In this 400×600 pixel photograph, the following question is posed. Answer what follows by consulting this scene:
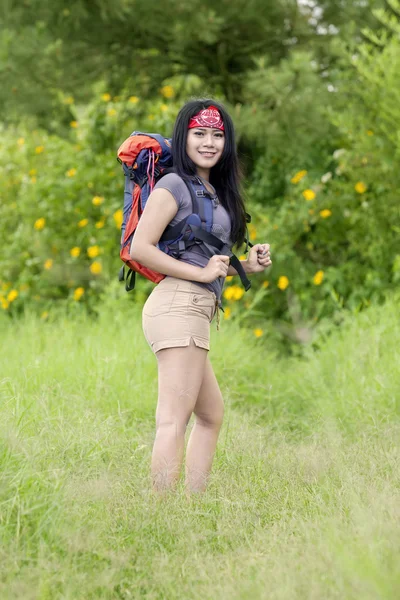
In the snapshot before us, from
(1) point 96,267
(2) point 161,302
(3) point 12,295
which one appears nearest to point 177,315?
(2) point 161,302

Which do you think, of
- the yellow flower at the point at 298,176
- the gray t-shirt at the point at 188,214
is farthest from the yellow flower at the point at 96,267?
the gray t-shirt at the point at 188,214

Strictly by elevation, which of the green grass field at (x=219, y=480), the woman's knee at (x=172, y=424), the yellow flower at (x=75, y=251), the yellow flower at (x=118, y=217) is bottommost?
the green grass field at (x=219, y=480)

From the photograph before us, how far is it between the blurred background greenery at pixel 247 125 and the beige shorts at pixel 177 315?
9.24ft

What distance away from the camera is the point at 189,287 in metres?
3.20

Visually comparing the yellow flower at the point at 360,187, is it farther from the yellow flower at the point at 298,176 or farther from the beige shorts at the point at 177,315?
the beige shorts at the point at 177,315

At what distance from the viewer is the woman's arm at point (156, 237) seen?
3102mm

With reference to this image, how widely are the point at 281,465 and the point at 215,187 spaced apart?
3.92ft

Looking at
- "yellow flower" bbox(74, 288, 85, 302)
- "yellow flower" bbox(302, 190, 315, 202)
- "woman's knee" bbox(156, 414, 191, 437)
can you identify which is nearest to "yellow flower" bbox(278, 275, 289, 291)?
"yellow flower" bbox(302, 190, 315, 202)

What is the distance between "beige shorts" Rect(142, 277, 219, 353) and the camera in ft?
10.4

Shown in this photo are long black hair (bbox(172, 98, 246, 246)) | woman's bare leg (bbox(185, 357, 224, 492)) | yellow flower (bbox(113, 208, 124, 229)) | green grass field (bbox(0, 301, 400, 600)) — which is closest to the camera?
green grass field (bbox(0, 301, 400, 600))

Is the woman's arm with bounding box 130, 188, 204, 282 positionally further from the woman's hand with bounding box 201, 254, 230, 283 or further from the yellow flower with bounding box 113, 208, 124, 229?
the yellow flower with bounding box 113, 208, 124, 229

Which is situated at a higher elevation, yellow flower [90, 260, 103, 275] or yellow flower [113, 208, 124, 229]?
yellow flower [113, 208, 124, 229]

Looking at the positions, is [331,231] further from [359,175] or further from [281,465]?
[281,465]

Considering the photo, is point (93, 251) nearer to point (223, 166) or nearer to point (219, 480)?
point (223, 166)
